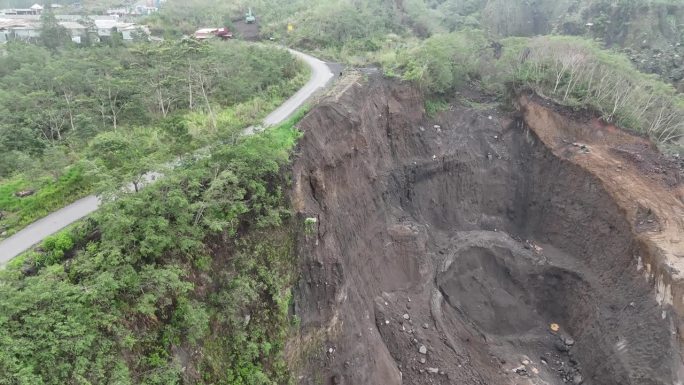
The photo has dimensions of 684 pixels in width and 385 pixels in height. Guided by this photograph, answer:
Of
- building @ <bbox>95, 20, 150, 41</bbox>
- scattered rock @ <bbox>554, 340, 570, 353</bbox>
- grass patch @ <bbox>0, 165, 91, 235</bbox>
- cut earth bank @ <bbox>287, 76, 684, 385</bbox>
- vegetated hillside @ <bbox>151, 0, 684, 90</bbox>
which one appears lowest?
scattered rock @ <bbox>554, 340, 570, 353</bbox>

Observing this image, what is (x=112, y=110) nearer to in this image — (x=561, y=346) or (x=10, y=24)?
(x=561, y=346)

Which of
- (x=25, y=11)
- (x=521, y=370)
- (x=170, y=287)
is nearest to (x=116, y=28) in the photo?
(x=25, y=11)

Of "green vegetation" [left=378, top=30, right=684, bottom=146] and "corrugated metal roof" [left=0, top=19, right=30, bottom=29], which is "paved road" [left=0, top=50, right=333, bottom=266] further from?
"corrugated metal roof" [left=0, top=19, right=30, bottom=29]

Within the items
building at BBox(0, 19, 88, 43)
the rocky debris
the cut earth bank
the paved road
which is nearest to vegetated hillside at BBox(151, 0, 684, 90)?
building at BBox(0, 19, 88, 43)

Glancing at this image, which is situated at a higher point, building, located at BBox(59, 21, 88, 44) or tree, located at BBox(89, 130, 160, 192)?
building, located at BBox(59, 21, 88, 44)

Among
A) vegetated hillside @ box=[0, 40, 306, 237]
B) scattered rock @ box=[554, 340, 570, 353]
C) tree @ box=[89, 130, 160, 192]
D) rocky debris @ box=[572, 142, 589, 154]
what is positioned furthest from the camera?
rocky debris @ box=[572, 142, 589, 154]

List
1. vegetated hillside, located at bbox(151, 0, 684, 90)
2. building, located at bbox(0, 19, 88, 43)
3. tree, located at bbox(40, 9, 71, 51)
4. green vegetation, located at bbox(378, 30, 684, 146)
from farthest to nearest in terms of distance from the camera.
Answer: vegetated hillside, located at bbox(151, 0, 684, 90) < building, located at bbox(0, 19, 88, 43) < tree, located at bbox(40, 9, 71, 51) < green vegetation, located at bbox(378, 30, 684, 146)
